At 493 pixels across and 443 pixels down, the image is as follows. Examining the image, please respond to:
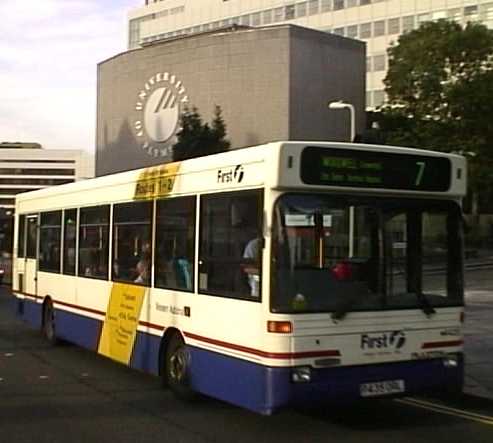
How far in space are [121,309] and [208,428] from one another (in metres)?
3.07

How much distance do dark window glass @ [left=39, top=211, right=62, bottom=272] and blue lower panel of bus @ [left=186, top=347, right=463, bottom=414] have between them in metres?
5.48

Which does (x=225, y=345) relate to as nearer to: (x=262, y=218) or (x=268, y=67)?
(x=262, y=218)

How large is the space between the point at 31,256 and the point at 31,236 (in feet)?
1.13

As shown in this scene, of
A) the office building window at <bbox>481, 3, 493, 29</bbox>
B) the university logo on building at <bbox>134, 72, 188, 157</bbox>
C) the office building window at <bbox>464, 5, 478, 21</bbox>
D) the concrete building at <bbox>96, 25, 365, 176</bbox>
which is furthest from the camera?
the office building window at <bbox>464, 5, 478, 21</bbox>

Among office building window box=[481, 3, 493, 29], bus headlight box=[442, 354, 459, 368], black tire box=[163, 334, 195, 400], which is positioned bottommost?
black tire box=[163, 334, 195, 400]

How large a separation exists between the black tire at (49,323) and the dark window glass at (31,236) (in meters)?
1.08

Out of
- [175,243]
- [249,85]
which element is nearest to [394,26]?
[249,85]

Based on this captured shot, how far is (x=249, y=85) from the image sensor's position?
65.2 meters

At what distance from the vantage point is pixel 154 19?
351 ft

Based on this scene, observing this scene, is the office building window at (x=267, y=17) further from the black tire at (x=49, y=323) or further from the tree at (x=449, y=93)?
the black tire at (x=49, y=323)

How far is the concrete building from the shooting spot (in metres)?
63.7

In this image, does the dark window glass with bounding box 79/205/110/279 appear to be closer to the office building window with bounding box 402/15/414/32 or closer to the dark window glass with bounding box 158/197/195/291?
the dark window glass with bounding box 158/197/195/291

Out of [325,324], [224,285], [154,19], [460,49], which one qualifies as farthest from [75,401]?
[154,19]

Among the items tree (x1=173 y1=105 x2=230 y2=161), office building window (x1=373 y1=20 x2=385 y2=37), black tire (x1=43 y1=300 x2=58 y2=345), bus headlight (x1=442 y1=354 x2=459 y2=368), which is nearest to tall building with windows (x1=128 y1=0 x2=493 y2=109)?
office building window (x1=373 y1=20 x2=385 y2=37)
